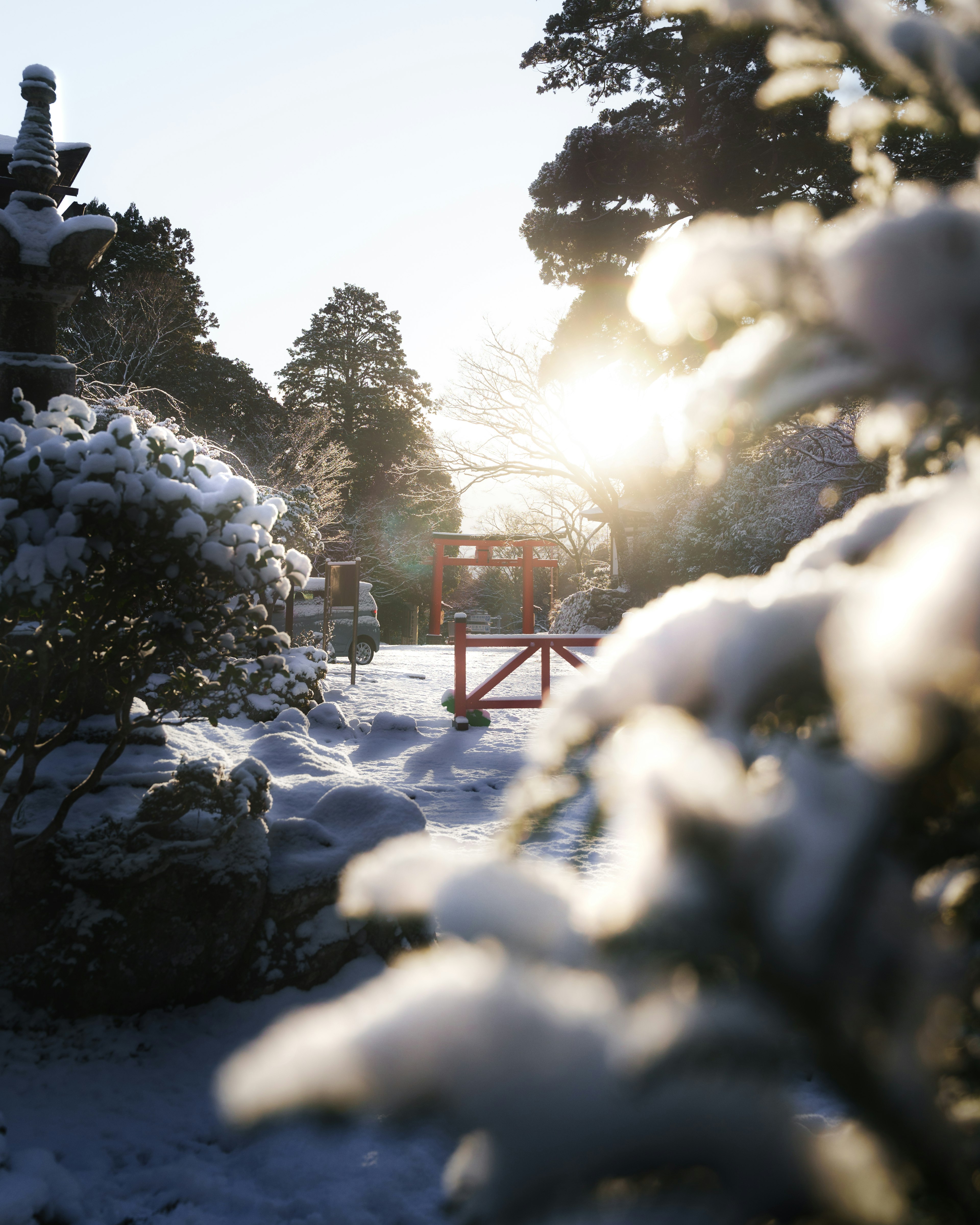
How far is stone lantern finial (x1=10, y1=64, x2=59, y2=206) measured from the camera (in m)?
4.36

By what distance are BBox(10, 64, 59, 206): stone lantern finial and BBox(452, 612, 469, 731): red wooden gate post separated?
531cm

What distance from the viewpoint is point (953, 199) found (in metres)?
0.56

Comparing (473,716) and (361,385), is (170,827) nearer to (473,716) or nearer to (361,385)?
(473,716)

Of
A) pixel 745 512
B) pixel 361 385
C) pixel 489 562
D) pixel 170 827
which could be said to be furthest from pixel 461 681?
pixel 361 385

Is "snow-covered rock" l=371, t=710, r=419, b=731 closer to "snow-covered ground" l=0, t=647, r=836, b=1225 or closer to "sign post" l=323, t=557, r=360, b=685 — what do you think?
"sign post" l=323, t=557, r=360, b=685

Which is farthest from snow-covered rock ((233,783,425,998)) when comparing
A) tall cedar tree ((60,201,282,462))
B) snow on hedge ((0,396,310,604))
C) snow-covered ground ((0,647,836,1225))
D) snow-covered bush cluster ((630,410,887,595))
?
tall cedar tree ((60,201,282,462))

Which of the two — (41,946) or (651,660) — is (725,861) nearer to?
(651,660)

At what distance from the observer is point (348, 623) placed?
16.3 m

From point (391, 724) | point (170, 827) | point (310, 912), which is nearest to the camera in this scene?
point (170, 827)

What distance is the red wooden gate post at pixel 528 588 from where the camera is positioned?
10555mm

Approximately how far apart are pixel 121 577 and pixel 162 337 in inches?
919

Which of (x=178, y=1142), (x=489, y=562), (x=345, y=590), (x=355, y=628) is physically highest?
(x=489, y=562)

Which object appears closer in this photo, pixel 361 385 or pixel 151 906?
pixel 151 906

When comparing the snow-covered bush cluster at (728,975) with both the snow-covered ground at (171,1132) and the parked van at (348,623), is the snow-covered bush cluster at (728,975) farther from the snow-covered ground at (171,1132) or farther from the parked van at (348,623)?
the parked van at (348,623)
